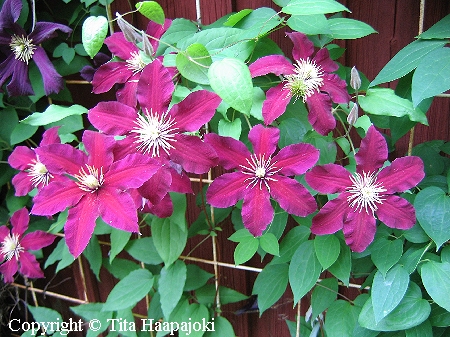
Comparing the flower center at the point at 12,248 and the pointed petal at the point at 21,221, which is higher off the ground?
the pointed petal at the point at 21,221

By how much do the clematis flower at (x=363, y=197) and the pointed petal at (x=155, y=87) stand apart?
9.6 inches

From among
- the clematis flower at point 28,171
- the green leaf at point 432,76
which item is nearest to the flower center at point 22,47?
the clematis flower at point 28,171

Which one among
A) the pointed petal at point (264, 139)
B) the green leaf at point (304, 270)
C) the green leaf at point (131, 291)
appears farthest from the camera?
the green leaf at point (131, 291)

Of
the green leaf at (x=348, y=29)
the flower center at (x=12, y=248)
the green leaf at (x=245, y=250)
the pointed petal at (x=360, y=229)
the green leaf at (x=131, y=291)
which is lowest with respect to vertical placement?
the green leaf at (x=131, y=291)

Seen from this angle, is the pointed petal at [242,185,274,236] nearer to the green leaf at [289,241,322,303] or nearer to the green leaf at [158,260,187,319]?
the green leaf at [289,241,322,303]

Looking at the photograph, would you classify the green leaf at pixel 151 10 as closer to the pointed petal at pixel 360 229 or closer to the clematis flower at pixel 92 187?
the clematis flower at pixel 92 187

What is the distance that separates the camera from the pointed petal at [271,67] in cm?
70

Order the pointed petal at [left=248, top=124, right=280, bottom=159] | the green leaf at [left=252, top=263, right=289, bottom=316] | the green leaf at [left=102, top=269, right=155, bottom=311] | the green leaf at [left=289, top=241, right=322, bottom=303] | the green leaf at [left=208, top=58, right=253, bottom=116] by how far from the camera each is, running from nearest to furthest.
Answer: the green leaf at [left=208, top=58, right=253, bottom=116]
the pointed petal at [left=248, top=124, right=280, bottom=159]
the green leaf at [left=289, top=241, right=322, bottom=303]
the green leaf at [left=252, top=263, right=289, bottom=316]
the green leaf at [left=102, top=269, right=155, bottom=311]

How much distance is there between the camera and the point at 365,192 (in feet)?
2.21

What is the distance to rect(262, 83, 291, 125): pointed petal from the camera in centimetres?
67

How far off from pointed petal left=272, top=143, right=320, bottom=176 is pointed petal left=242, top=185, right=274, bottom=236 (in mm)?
48

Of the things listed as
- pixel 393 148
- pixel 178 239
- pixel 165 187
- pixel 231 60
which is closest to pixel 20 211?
pixel 178 239

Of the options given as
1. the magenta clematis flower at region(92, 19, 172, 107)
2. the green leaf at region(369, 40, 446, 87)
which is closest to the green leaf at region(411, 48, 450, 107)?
the green leaf at region(369, 40, 446, 87)

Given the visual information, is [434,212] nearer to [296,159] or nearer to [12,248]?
[296,159]
